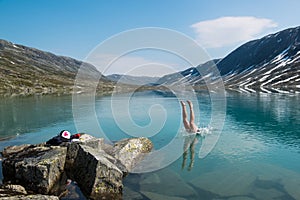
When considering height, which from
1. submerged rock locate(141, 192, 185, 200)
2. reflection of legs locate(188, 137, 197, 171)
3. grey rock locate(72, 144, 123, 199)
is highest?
grey rock locate(72, 144, 123, 199)

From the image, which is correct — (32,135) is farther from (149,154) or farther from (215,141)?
(215,141)

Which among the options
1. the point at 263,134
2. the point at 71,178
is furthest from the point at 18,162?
the point at 263,134

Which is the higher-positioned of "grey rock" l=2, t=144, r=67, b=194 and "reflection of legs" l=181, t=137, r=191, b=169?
"grey rock" l=2, t=144, r=67, b=194

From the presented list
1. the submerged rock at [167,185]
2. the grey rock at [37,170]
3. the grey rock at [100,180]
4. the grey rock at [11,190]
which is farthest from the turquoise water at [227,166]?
the grey rock at [11,190]

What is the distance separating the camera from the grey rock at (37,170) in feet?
47.4

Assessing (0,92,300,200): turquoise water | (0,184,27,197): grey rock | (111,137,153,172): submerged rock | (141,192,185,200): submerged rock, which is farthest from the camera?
(111,137,153,172): submerged rock

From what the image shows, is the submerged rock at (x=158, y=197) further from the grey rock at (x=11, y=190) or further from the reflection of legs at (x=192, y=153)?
the grey rock at (x=11, y=190)

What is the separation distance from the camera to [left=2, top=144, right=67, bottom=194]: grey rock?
569 inches

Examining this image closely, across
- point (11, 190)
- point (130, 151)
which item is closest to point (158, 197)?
point (130, 151)

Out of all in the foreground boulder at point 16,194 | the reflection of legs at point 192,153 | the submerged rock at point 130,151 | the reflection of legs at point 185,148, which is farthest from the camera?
the reflection of legs at point 185,148

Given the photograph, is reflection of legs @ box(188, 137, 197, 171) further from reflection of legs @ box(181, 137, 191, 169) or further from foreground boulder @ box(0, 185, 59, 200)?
foreground boulder @ box(0, 185, 59, 200)

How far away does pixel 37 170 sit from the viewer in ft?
47.3

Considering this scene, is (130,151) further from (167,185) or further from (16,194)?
(16,194)

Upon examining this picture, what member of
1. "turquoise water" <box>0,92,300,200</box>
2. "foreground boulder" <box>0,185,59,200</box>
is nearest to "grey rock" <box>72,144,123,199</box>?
"turquoise water" <box>0,92,300,200</box>
